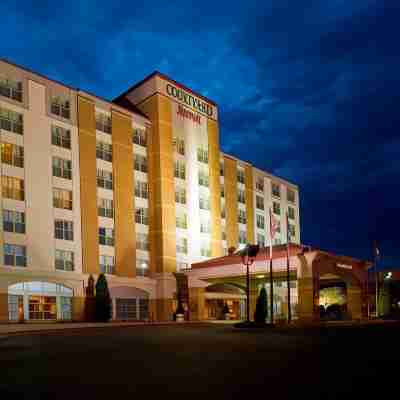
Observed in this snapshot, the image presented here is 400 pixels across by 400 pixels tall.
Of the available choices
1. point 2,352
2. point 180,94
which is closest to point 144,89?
point 180,94

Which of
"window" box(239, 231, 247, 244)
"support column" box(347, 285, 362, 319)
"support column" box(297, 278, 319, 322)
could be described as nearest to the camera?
"support column" box(297, 278, 319, 322)

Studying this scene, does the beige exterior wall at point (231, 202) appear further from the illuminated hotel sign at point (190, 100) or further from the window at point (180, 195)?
the window at point (180, 195)

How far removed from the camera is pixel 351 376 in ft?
36.2

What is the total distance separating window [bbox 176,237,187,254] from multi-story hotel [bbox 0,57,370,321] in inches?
4.6

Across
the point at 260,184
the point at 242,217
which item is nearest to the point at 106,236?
the point at 242,217

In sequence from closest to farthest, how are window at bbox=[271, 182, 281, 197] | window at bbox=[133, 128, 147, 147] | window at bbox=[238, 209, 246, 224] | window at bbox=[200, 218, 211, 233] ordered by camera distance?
window at bbox=[133, 128, 147, 147] < window at bbox=[200, 218, 211, 233] < window at bbox=[238, 209, 246, 224] < window at bbox=[271, 182, 281, 197]

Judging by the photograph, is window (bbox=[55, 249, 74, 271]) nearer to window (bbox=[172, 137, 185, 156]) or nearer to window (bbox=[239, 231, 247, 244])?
window (bbox=[172, 137, 185, 156])

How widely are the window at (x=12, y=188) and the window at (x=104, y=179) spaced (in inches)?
359

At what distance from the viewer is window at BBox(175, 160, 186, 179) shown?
197 feet

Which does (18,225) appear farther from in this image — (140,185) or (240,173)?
(240,173)

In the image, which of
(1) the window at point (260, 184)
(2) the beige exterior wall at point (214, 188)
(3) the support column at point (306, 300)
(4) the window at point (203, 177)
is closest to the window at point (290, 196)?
→ (1) the window at point (260, 184)

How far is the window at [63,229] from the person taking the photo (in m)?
47.9

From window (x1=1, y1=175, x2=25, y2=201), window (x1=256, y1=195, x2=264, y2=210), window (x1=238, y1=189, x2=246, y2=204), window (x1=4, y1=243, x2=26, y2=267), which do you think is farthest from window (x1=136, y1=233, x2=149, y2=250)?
window (x1=256, y1=195, x2=264, y2=210)

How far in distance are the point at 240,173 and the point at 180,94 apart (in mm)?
17013
